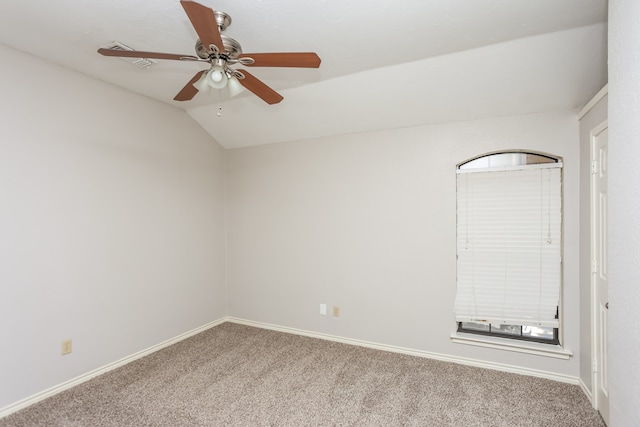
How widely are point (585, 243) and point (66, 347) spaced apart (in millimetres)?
4226

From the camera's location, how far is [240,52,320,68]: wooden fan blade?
1.61 metres

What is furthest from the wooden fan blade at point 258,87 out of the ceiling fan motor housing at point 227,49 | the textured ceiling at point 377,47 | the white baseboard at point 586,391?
the white baseboard at point 586,391

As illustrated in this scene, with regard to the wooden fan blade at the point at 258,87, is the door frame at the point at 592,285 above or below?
below

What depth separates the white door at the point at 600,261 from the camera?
2230mm

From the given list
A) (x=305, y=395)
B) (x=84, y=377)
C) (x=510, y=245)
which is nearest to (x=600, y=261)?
(x=510, y=245)

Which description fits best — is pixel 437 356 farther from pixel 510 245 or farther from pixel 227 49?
pixel 227 49

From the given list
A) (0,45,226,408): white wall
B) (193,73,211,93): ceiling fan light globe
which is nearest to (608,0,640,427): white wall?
(193,73,211,93): ceiling fan light globe

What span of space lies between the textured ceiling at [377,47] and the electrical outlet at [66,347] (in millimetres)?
2242

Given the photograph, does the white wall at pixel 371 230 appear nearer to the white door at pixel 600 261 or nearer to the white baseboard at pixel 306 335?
the white baseboard at pixel 306 335

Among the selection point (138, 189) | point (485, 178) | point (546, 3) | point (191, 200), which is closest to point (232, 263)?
point (191, 200)

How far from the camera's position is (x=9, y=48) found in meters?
2.31

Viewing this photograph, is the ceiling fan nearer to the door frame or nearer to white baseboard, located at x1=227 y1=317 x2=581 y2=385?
the door frame

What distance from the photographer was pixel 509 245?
2908 mm

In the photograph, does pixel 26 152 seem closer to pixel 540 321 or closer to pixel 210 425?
pixel 210 425
